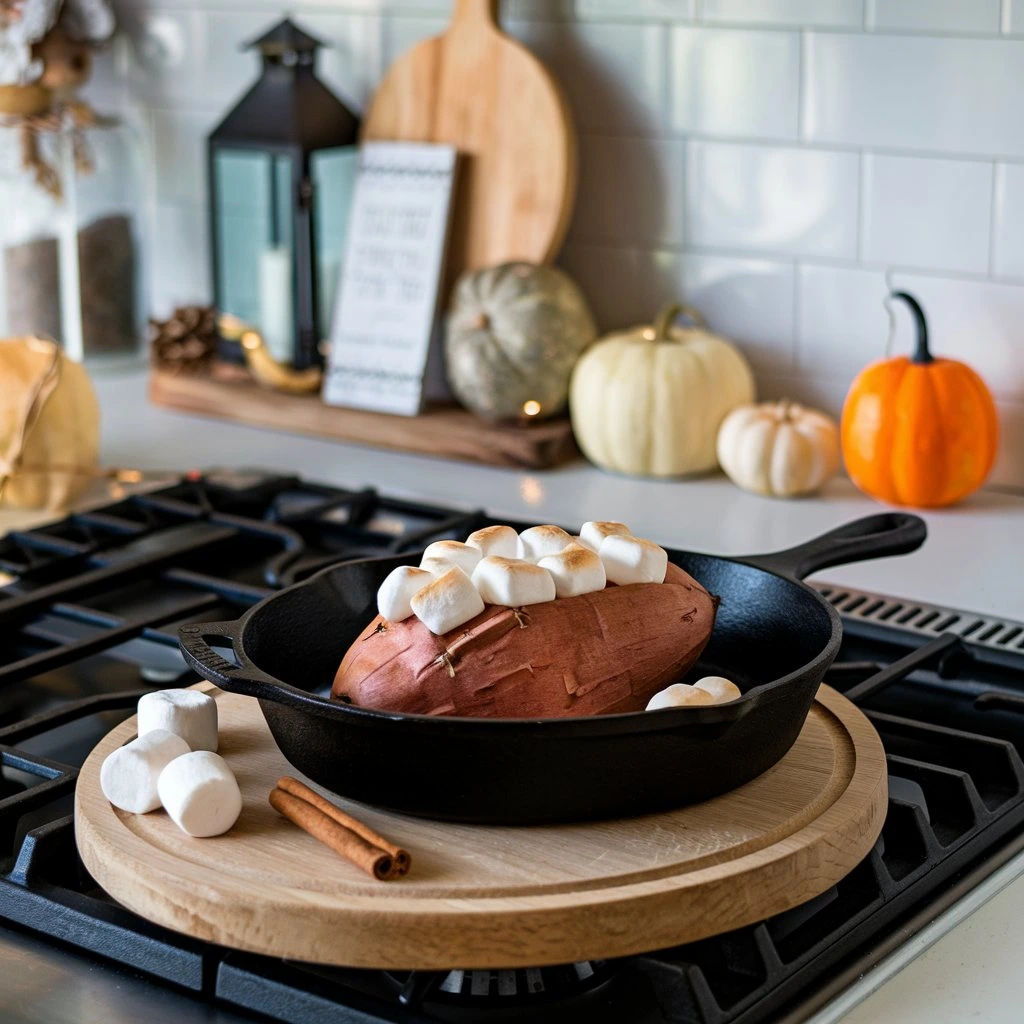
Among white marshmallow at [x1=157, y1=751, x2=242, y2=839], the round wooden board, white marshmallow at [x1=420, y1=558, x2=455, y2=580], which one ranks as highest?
white marshmallow at [x1=420, y1=558, x2=455, y2=580]

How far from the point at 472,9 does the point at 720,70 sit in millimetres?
286

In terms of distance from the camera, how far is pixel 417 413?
68.4 inches

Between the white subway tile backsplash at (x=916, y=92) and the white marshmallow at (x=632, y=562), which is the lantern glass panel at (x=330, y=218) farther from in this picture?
the white marshmallow at (x=632, y=562)

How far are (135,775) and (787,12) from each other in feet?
3.61

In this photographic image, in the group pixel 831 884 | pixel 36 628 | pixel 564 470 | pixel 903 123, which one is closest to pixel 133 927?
pixel 831 884

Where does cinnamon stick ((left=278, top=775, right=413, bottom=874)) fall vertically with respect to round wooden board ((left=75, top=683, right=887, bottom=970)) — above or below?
above

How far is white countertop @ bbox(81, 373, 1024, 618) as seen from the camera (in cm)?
Answer: 130

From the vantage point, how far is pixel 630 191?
173 centimetres

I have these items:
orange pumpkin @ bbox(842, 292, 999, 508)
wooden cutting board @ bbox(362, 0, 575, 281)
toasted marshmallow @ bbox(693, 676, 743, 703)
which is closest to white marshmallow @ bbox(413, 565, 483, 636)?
toasted marshmallow @ bbox(693, 676, 743, 703)

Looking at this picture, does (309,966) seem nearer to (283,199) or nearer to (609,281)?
(609,281)

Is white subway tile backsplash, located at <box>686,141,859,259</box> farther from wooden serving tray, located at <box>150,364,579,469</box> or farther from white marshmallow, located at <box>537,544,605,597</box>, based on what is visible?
white marshmallow, located at <box>537,544,605,597</box>

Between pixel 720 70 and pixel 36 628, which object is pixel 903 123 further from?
pixel 36 628

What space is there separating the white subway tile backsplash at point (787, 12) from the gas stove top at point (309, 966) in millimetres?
593

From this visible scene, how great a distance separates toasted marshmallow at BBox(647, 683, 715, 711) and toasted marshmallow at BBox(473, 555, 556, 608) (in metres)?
0.07
